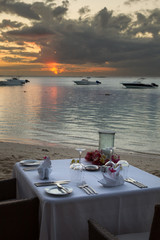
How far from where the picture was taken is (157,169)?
7219 mm

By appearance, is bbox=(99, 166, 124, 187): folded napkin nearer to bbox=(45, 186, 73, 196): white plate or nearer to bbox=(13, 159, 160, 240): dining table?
bbox=(13, 159, 160, 240): dining table

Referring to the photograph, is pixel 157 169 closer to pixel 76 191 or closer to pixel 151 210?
pixel 151 210

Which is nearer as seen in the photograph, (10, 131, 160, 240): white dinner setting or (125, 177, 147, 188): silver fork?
(10, 131, 160, 240): white dinner setting

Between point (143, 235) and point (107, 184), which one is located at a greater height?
point (107, 184)

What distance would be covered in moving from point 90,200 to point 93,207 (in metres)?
0.09

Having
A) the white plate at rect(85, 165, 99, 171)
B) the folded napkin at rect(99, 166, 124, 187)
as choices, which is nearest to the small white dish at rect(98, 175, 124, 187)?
the folded napkin at rect(99, 166, 124, 187)

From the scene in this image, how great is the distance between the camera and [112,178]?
9.72 ft

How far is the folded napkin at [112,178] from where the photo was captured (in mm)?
2963

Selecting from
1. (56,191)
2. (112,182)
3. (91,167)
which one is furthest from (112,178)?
(91,167)

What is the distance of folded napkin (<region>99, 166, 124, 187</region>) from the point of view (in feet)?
9.72

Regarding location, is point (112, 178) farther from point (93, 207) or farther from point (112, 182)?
point (93, 207)

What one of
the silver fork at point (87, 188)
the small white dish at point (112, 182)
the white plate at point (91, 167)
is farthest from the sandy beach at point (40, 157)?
the small white dish at point (112, 182)

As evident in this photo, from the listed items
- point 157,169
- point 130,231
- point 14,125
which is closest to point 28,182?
point 130,231

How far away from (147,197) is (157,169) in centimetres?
448
